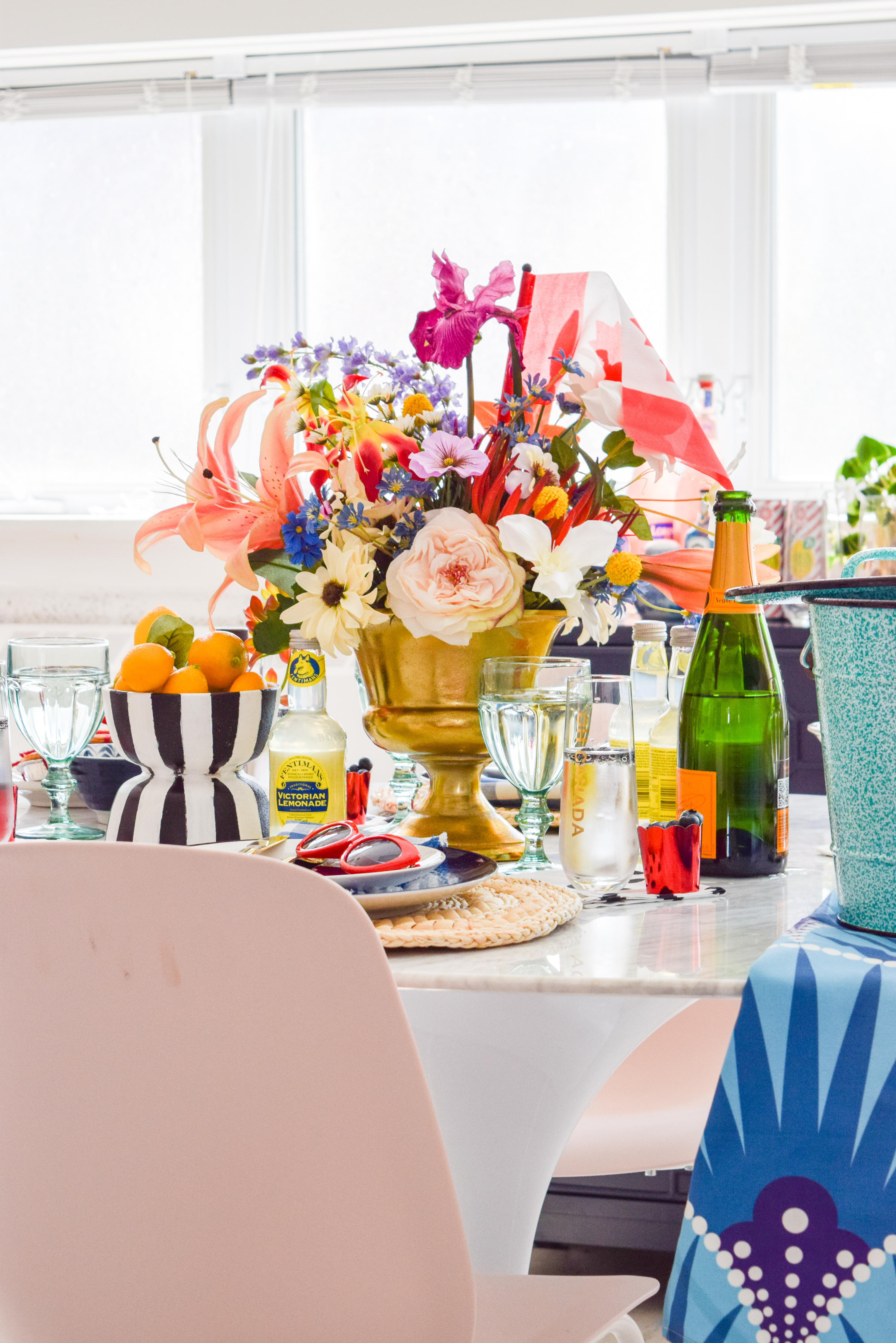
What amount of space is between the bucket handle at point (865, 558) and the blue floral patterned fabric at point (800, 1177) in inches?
9.9

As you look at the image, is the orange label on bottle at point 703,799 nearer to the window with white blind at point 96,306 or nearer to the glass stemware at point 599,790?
the glass stemware at point 599,790

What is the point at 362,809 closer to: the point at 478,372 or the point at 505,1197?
the point at 505,1197

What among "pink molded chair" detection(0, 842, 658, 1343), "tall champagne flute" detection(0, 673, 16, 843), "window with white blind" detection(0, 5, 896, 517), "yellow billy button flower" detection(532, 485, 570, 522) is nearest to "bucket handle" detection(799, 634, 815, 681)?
"yellow billy button flower" detection(532, 485, 570, 522)

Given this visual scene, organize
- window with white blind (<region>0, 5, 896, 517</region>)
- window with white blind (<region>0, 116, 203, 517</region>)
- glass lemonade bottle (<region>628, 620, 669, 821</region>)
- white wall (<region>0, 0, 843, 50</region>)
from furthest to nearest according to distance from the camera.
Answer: window with white blind (<region>0, 116, 203, 517</region>), window with white blind (<region>0, 5, 896, 517</region>), white wall (<region>0, 0, 843, 50</region>), glass lemonade bottle (<region>628, 620, 669, 821</region>)

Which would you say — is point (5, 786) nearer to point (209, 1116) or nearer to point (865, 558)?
point (209, 1116)

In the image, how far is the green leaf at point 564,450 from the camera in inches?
39.8

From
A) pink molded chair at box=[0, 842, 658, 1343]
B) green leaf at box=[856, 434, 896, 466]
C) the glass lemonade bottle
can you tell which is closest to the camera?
pink molded chair at box=[0, 842, 658, 1343]

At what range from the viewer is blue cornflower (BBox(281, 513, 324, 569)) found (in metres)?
0.98

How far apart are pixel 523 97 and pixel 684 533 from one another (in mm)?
1182

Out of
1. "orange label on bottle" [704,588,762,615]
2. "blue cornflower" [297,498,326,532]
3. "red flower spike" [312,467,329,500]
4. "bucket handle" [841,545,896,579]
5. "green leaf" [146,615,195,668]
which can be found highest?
"red flower spike" [312,467,329,500]

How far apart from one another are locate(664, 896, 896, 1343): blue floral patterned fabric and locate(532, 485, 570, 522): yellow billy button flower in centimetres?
42

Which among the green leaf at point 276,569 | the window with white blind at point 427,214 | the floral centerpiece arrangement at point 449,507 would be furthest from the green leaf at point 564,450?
the window with white blind at point 427,214

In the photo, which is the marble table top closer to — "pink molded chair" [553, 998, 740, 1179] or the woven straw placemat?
the woven straw placemat

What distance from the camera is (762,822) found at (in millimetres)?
964
